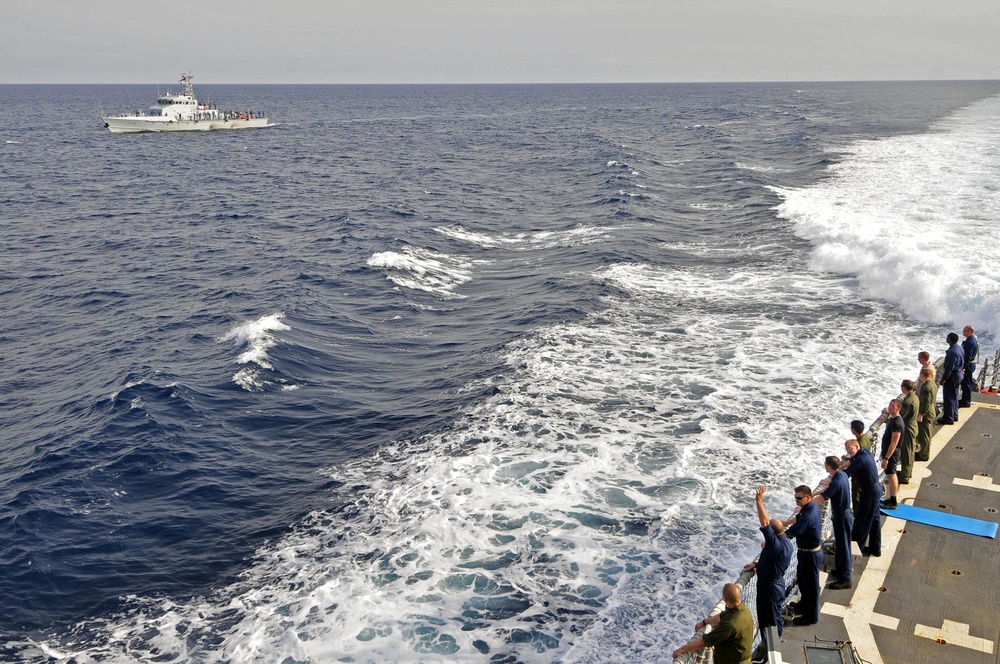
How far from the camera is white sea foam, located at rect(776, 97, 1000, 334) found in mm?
28250

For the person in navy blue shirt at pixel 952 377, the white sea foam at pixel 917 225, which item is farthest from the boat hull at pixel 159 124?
the person in navy blue shirt at pixel 952 377

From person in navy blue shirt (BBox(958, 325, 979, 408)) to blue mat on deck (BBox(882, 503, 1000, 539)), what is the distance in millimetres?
4550

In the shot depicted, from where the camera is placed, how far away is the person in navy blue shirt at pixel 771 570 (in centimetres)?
949

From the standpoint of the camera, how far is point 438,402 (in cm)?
2211

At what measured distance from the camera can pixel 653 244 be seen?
39.8 metres

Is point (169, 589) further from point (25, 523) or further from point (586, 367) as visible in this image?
point (586, 367)

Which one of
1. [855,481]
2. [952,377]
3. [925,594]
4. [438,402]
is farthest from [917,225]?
[925,594]

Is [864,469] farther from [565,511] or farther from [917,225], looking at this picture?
[917,225]

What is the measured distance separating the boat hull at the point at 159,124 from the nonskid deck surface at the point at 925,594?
11672cm

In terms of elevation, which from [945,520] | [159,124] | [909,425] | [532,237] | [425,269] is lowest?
[425,269]

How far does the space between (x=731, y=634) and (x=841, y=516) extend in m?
3.22

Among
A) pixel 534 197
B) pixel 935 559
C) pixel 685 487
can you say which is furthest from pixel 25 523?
pixel 534 197

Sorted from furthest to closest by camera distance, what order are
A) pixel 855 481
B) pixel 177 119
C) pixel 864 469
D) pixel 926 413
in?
pixel 177 119 < pixel 926 413 < pixel 855 481 < pixel 864 469

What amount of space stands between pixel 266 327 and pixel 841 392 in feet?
→ 61.1
